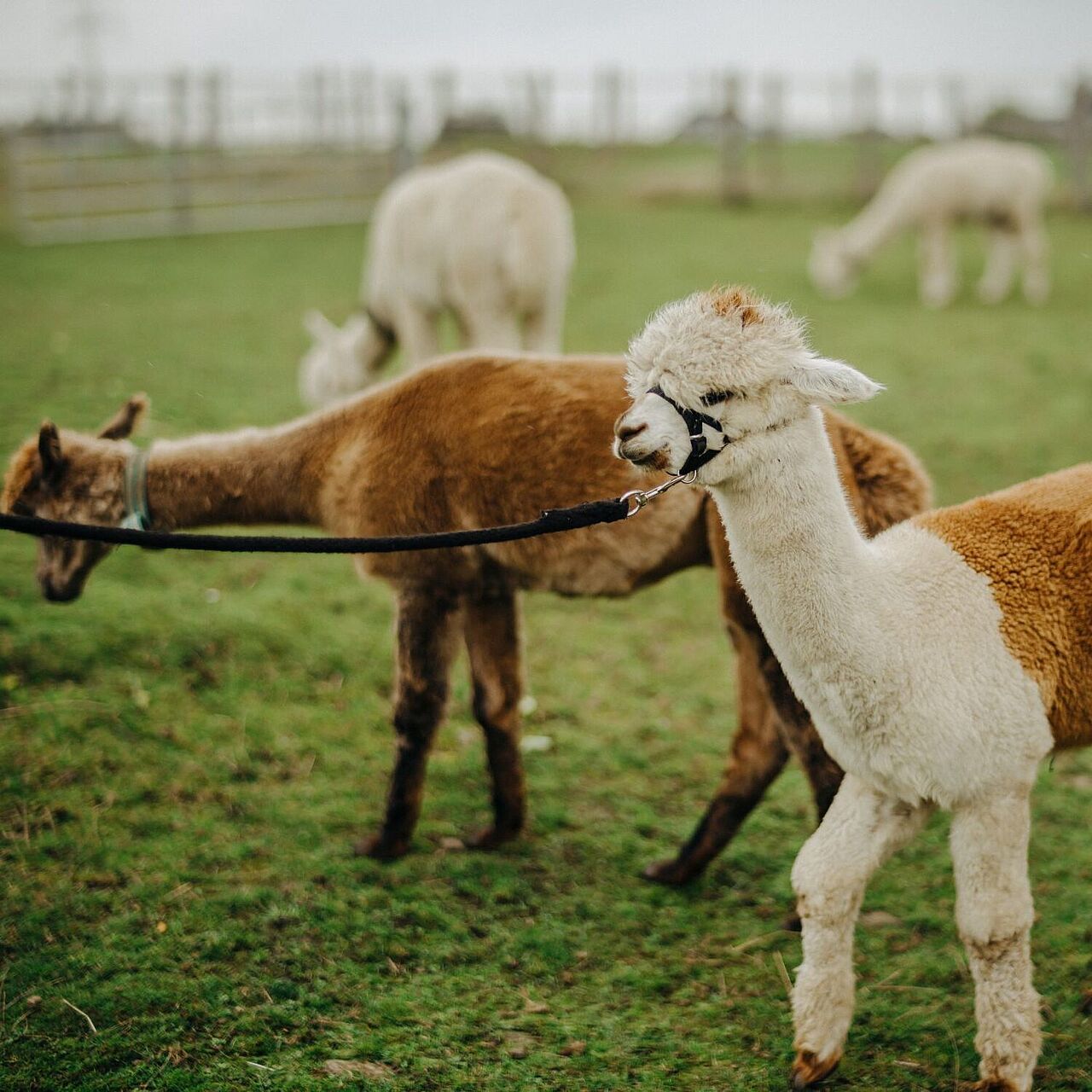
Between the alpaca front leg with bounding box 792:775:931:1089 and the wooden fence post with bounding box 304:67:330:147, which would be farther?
the wooden fence post with bounding box 304:67:330:147

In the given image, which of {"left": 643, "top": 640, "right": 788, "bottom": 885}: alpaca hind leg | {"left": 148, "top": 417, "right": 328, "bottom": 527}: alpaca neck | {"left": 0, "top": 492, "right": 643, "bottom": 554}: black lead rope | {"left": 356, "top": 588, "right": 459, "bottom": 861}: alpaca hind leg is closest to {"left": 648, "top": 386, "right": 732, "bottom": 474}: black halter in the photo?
{"left": 0, "top": 492, "right": 643, "bottom": 554}: black lead rope

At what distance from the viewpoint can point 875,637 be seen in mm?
2398

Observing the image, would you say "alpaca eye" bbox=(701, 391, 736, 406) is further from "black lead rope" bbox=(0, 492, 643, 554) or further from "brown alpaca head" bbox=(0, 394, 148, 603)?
"brown alpaca head" bbox=(0, 394, 148, 603)

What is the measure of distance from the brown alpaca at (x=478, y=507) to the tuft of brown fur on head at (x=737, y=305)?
92cm

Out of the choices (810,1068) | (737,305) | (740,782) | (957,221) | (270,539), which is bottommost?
(810,1068)

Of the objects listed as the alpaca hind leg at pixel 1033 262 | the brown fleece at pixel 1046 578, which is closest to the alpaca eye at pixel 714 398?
the brown fleece at pixel 1046 578

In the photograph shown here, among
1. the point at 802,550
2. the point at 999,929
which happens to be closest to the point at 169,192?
the point at 802,550

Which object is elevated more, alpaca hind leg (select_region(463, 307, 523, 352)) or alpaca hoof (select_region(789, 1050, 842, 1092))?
alpaca hind leg (select_region(463, 307, 523, 352))

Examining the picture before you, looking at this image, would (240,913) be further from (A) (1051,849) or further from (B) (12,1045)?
(A) (1051,849)

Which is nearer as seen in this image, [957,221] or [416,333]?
[416,333]

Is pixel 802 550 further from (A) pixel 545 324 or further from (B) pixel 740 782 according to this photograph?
(A) pixel 545 324

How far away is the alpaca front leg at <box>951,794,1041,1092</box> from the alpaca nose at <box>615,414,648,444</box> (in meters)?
1.06

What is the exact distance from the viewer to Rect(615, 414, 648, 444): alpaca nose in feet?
7.13

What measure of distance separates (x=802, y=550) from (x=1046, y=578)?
590 millimetres
